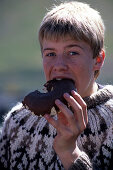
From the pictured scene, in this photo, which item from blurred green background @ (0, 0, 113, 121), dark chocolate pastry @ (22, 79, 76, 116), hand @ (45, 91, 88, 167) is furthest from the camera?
blurred green background @ (0, 0, 113, 121)

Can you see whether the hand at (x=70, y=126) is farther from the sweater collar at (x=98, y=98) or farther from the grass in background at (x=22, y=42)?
the grass in background at (x=22, y=42)

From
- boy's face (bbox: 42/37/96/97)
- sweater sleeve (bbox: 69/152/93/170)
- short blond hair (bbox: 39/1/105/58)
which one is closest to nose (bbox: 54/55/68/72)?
boy's face (bbox: 42/37/96/97)

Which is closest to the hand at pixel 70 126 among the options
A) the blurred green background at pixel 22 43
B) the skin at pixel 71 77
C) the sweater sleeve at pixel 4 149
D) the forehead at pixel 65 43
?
the skin at pixel 71 77

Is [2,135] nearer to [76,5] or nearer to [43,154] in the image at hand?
[43,154]

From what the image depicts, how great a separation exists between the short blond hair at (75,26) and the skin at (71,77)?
4cm

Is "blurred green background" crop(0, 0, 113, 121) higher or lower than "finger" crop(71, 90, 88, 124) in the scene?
higher

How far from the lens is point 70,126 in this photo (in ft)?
7.26

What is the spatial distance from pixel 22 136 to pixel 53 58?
565 millimetres

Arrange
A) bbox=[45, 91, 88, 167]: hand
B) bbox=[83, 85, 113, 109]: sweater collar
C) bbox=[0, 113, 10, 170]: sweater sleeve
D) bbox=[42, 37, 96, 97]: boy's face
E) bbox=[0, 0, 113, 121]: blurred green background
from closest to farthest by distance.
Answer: bbox=[45, 91, 88, 167]: hand < bbox=[42, 37, 96, 97]: boy's face < bbox=[83, 85, 113, 109]: sweater collar < bbox=[0, 113, 10, 170]: sweater sleeve < bbox=[0, 0, 113, 121]: blurred green background

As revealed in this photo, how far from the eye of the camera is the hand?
7.24 feet

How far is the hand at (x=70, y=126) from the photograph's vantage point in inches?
86.9

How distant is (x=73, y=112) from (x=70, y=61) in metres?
0.34

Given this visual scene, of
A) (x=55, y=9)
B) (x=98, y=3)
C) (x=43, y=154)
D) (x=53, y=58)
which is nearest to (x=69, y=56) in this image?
(x=53, y=58)

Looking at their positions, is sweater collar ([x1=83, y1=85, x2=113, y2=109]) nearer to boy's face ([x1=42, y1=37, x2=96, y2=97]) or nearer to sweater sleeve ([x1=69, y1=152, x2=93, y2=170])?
boy's face ([x1=42, y1=37, x2=96, y2=97])
